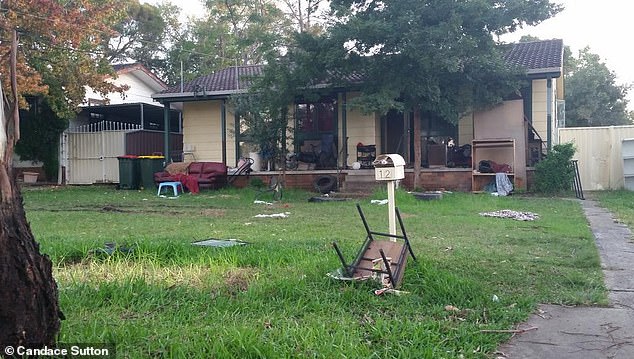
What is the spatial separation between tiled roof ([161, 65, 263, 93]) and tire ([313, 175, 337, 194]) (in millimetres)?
3729

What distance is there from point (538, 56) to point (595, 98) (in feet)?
55.9

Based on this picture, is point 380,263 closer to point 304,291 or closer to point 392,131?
point 304,291

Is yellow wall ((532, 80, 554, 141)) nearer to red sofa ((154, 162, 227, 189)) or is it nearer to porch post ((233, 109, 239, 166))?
porch post ((233, 109, 239, 166))

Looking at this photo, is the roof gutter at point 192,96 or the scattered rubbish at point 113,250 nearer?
the scattered rubbish at point 113,250

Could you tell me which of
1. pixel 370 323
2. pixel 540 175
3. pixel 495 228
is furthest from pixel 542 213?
pixel 370 323

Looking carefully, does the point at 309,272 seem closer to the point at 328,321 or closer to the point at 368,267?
the point at 368,267

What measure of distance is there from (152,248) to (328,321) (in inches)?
103

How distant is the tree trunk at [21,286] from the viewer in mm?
2605

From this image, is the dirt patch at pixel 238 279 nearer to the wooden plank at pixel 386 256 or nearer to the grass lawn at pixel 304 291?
the grass lawn at pixel 304 291

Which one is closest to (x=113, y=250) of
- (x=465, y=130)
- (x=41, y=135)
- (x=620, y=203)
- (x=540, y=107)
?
(x=620, y=203)

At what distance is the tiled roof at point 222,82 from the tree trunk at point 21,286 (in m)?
14.7

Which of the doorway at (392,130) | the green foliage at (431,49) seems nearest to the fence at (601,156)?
the green foliage at (431,49)

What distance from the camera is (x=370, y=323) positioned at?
3.59 meters

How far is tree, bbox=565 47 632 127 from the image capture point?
31.1 meters
